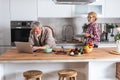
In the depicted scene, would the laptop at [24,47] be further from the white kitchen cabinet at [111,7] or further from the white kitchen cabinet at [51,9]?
the white kitchen cabinet at [111,7]

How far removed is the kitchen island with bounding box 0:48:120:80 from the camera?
10.3 feet

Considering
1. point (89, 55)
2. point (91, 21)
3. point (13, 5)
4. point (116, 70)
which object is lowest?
point (116, 70)

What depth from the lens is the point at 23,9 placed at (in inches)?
190

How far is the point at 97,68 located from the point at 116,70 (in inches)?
11.3

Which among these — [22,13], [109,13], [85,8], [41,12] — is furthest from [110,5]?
[22,13]

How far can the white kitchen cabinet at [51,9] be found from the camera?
15.9 ft

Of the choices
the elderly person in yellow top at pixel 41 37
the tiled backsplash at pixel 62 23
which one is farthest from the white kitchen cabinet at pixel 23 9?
the elderly person in yellow top at pixel 41 37

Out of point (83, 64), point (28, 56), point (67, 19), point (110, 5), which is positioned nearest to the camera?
point (28, 56)

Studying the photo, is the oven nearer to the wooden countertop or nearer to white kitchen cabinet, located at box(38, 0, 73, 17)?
white kitchen cabinet, located at box(38, 0, 73, 17)

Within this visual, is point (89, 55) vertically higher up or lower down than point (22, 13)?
lower down

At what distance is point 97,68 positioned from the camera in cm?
341

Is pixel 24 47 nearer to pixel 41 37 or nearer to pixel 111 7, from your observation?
pixel 41 37

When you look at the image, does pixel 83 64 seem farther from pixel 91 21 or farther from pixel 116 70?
pixel 91 21

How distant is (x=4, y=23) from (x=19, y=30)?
1.09 feet
